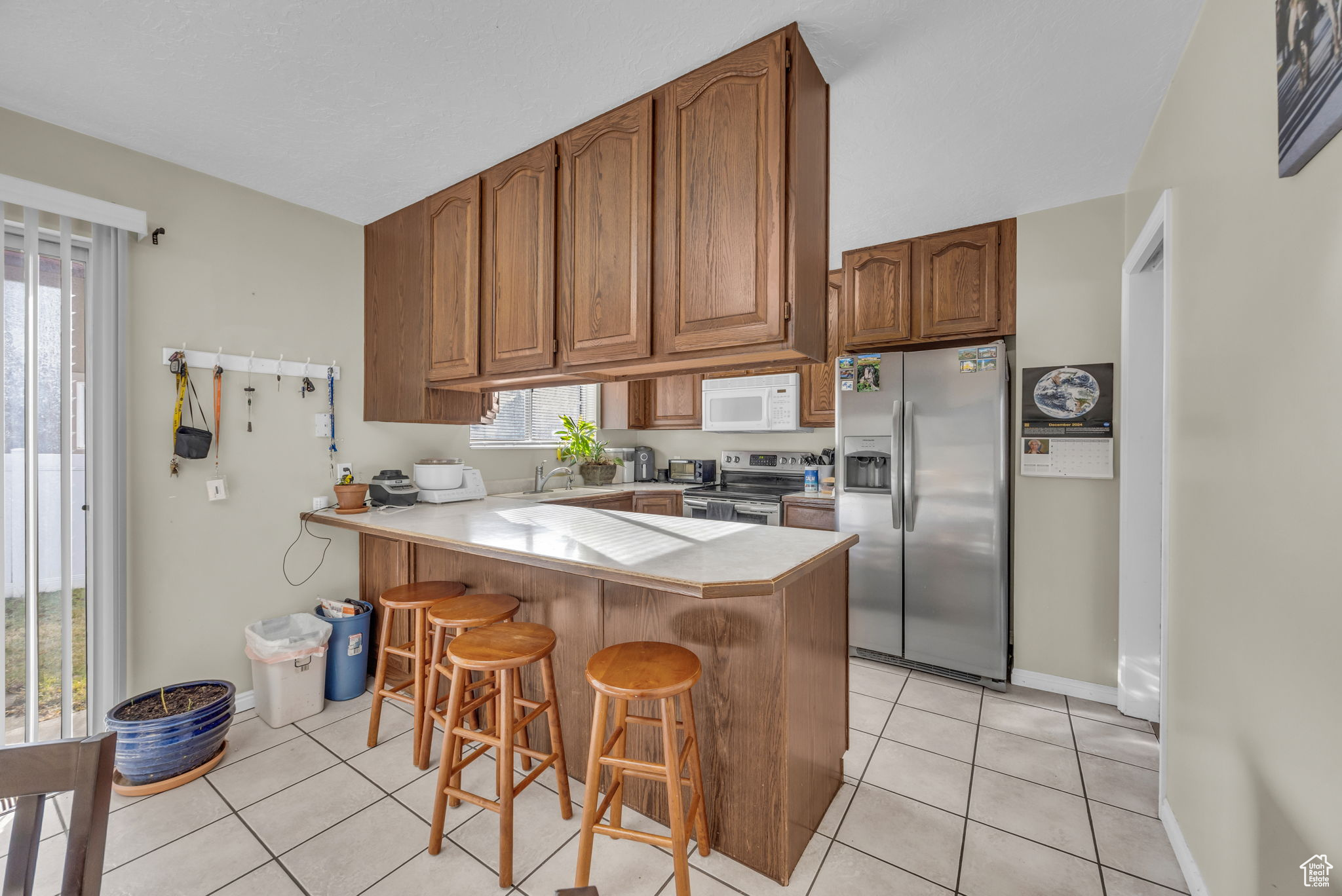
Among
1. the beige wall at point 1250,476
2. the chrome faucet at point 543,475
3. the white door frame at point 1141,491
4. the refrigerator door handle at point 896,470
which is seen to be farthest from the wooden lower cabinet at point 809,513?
the beige wall at point 1250,476

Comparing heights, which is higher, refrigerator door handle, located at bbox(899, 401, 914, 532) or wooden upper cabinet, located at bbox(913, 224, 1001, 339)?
wooden upper cabinet, located at bbox(913, 224, 1001, 339)

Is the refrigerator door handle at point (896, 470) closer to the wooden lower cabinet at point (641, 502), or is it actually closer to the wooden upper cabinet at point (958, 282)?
the wooden upper cabinet at point (958, 282)

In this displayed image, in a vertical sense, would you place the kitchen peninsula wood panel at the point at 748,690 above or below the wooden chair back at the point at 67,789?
below

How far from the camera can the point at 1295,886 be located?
101 cm

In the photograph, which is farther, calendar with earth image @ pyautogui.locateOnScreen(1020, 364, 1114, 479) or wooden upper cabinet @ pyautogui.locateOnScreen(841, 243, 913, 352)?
wooden upper cabinet @ pyautogui.locateOnScreen(841, 243, 913, 352)

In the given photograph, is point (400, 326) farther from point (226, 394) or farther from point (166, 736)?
point (166, 736)

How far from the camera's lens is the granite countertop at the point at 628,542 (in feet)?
4.67

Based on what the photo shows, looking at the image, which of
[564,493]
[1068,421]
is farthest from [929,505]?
[564,493]

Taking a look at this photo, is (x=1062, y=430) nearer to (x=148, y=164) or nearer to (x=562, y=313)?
(x=562, y=313)

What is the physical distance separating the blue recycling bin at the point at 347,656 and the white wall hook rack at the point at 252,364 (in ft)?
4.01

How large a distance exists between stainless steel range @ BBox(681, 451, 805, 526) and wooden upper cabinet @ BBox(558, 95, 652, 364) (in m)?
1.90

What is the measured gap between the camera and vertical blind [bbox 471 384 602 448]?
3711mm

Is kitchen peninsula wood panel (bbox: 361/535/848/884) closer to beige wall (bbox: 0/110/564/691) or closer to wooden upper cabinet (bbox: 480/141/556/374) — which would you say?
wooden upper cabinet (bbox: 480/141/556/374)

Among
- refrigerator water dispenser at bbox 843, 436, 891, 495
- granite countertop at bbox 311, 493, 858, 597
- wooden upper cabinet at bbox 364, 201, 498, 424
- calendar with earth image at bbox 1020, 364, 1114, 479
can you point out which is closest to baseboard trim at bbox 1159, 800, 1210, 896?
granite countertop at bbox 311, 493, 858, 597
